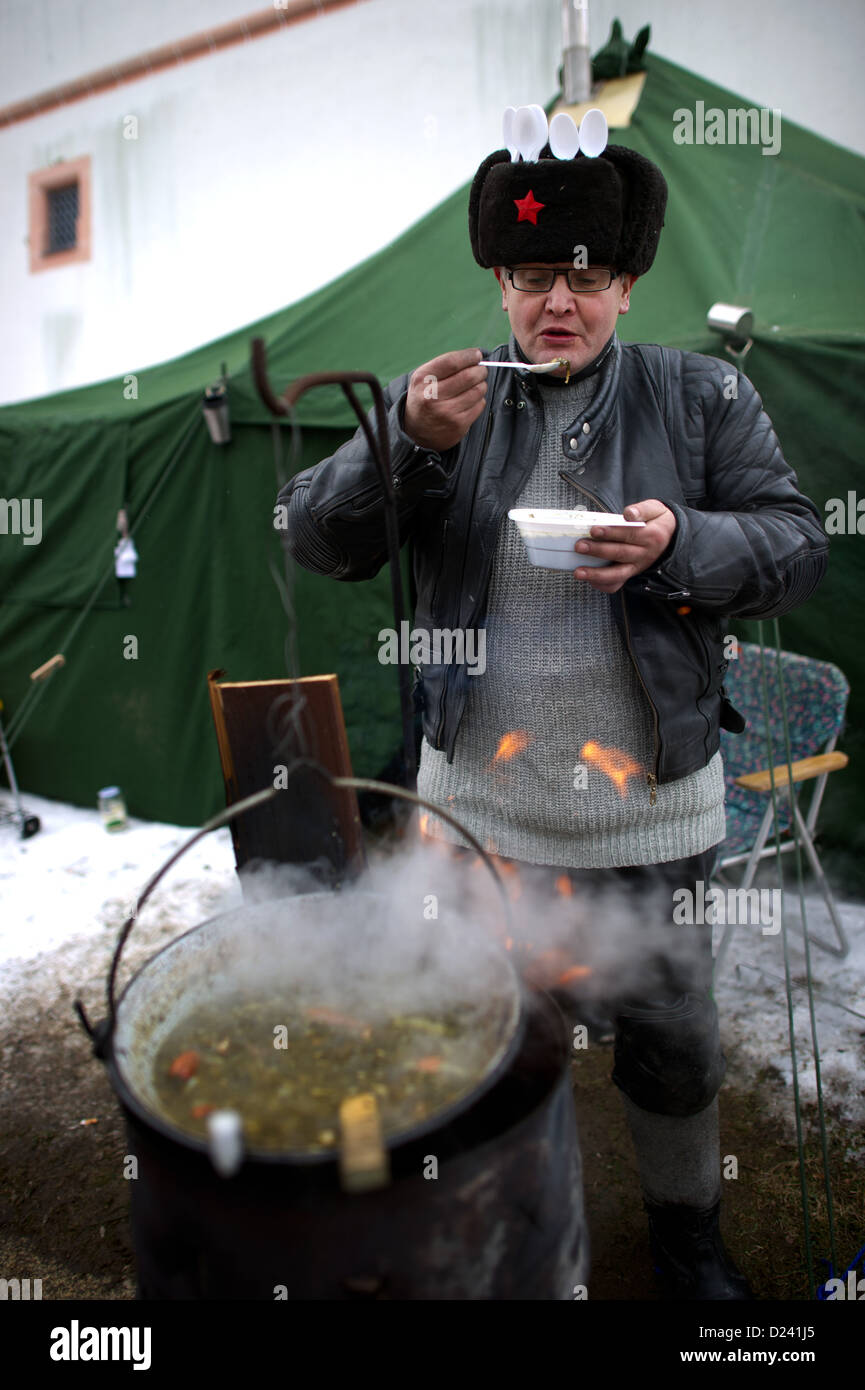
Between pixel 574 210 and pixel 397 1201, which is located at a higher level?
pixel 574 210

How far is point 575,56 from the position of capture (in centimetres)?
448

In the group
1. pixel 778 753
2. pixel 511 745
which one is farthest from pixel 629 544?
pixel 778 753

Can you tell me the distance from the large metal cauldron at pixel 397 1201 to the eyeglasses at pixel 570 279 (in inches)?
54.5

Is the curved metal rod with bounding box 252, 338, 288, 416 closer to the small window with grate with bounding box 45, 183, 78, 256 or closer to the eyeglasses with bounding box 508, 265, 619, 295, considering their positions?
the eyeglasses with bounding box 508, 265, 619, 295

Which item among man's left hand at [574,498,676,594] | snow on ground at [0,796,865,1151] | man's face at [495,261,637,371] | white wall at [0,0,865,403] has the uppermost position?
white wall at [0,0,865,403]

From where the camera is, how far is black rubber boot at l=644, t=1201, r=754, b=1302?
212 cm

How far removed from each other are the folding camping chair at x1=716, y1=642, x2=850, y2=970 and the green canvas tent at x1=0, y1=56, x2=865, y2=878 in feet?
1.09

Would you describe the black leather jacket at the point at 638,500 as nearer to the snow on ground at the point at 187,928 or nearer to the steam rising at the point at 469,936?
the steam rising at the point at 469,936

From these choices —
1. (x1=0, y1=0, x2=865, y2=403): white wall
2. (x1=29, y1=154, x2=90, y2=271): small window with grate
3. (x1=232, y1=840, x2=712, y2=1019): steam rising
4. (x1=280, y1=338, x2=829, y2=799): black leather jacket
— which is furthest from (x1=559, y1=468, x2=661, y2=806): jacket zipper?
(x1=29, y1=154, x2=90, y2=271): small window with grate

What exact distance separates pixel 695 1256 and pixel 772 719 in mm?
2183

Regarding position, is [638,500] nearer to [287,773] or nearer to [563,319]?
[563,319]

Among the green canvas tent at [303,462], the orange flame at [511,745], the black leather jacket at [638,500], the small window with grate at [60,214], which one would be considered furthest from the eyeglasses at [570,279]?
the small window with grate at [60,214]

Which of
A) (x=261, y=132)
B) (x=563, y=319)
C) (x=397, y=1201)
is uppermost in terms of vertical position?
(x=261, y=132)

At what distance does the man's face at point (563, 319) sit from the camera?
1.86 meters
